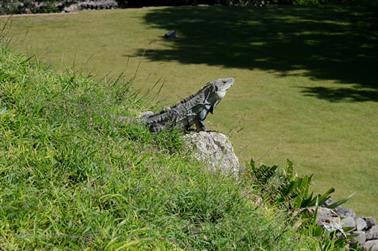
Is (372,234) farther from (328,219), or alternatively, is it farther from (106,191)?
(106,191)

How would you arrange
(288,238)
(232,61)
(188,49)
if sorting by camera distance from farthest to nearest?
1. (188,49)
2. (232,61)
3. (288,238)

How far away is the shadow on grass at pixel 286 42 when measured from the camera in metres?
12.2

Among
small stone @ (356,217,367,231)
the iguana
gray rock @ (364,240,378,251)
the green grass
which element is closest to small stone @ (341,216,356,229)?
small stone @ (356,217,367,231)

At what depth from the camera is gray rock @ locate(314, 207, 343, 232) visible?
4.91 metres

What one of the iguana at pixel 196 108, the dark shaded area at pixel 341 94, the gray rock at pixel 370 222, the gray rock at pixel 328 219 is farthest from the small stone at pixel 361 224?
the dark shaded area at pixel 341 94

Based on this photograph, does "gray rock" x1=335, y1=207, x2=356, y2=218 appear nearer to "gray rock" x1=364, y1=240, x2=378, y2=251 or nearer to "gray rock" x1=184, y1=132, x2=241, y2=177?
"gray rock" x1=364, y1=240, x2=378, y2=251

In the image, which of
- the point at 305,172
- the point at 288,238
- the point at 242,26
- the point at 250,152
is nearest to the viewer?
the point at 288,238

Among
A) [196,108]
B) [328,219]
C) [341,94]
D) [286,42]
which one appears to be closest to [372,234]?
[328,219]

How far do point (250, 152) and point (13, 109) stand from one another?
329cm

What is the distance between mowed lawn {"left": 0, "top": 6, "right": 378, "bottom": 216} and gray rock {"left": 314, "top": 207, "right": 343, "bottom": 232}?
0.92 meters

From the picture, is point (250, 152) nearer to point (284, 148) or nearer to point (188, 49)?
point (284, 148)

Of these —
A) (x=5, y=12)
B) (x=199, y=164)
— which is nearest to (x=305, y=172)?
(x=199, y=164)

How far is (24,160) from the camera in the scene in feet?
13.6

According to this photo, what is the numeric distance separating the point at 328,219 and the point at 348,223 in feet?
0.68
